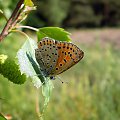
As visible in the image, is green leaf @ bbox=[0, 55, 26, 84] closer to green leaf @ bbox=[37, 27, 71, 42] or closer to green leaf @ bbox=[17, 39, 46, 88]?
green leaf @ bbox=[17, 39, 46, 88]

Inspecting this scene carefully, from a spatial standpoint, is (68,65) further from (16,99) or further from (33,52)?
(16,99)

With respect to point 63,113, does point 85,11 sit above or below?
below

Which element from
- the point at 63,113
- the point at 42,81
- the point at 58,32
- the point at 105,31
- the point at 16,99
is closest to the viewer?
the point at 42,81

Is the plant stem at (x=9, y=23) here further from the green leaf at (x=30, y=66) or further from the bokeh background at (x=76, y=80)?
the bokeh background at (x=76, y=80)

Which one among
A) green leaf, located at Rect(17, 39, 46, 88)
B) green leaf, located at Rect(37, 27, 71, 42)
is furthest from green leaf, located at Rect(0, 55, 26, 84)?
green leaf, located at Rect(37, 27, 71, 42)

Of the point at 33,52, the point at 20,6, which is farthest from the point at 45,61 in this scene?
the point at 20,6

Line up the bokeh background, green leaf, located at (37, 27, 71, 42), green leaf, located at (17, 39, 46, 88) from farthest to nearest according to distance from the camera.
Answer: the bokeh background, green leaf, located at (37, 27, 71, 42), green leaf, located at (17, 39, 46, 88)
